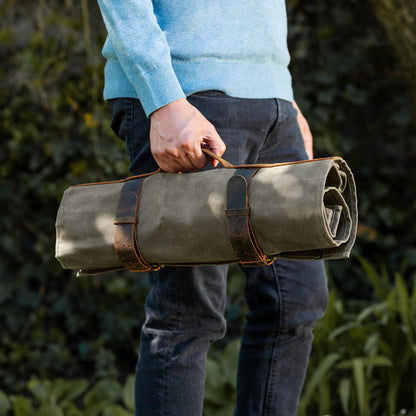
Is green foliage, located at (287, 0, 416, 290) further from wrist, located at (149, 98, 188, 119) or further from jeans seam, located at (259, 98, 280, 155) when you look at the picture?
wrist, located at (149, 98, 188, 119)

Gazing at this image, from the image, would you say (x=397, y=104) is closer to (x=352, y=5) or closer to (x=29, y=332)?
(x=352, y=5)

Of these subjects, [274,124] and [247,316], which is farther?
[247,316]

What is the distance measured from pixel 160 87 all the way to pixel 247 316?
58 cm

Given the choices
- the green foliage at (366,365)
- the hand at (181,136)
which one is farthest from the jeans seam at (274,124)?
the green foliage at (366,365)

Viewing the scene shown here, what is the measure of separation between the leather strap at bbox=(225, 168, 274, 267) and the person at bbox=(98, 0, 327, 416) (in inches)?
3.2

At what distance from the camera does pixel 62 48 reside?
2568 millimetres

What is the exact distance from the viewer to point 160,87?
100cm

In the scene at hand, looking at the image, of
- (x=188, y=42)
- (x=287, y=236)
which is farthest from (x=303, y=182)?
(x=188, y=42)

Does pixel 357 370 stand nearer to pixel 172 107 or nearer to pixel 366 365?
pixel 366 365

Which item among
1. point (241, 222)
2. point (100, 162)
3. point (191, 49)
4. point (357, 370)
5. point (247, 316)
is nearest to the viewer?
point (241, 222)

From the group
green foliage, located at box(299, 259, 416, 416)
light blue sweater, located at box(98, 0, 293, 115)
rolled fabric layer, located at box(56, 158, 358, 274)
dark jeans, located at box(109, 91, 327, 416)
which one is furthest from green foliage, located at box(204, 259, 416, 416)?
light blue sweater, located at box(98, 0, 293, 115)

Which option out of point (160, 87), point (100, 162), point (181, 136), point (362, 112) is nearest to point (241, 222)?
point (181, 136)

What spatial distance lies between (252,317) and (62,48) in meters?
1.82

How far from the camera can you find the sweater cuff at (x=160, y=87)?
1002 mm
